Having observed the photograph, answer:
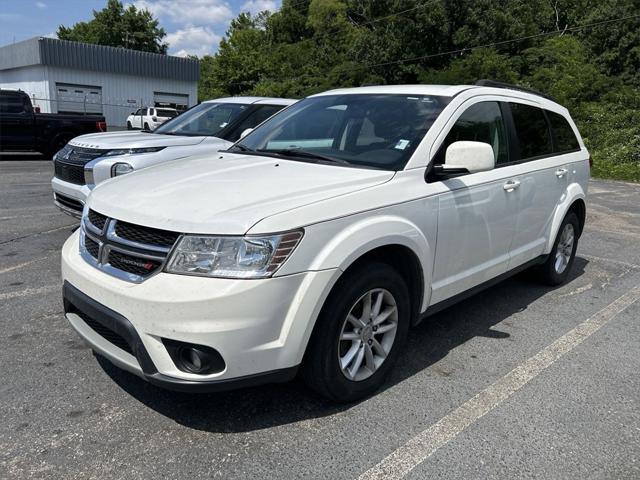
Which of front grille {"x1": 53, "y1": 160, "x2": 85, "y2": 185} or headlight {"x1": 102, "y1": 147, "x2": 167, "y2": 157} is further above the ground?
headlight {"x1": 102, "y1": 147, "x2": 167, "y2": 157}

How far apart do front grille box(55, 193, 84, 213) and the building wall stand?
32607mm

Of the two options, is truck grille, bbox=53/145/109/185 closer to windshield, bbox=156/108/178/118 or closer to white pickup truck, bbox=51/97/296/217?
white pickup truck, bbox=51/97/296/217

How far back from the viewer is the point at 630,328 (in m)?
4.42

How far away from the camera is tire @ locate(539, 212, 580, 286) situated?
17.0 ft

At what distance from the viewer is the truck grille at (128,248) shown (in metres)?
2.65

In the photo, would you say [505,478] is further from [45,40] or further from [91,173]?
[45,40]

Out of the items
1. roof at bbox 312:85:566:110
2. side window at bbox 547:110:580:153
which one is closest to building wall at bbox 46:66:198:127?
roof at bbox 312:85:566:110

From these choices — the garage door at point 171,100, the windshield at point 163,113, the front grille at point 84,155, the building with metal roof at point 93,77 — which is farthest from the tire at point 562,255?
the garage door at point 171,100

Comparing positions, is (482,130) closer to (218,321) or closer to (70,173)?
(218,321)

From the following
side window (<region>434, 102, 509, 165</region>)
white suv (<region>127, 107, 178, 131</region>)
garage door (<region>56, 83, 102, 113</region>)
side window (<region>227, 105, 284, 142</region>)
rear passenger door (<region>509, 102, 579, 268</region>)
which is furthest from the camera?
garage door (<region>56, 83, 102, 113</region>)

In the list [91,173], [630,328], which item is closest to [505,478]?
[630,328]

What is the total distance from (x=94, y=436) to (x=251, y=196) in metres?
1.40

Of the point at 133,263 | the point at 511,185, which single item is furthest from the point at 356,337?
the point at 511,185

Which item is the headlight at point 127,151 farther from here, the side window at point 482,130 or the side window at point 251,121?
the side window at point 482,130
